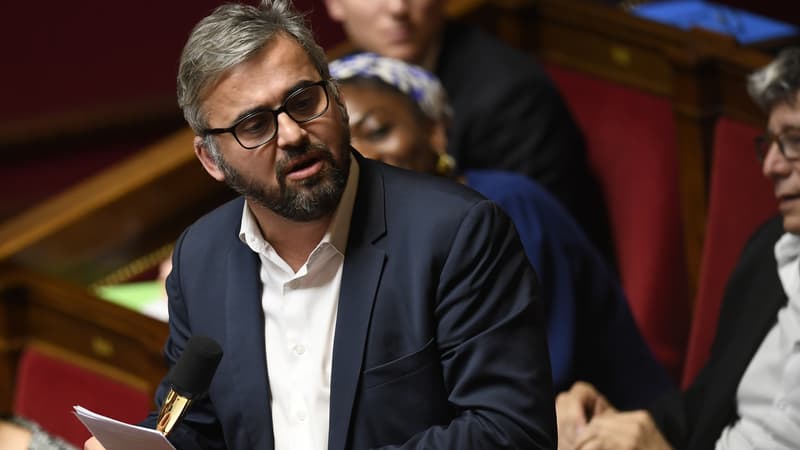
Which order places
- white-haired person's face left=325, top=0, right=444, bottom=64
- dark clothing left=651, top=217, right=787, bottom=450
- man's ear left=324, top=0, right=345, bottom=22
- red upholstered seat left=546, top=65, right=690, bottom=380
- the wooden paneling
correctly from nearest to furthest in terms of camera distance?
dark clothing left=651, top=217, right=787, bottom=450 → the wooden paneling → red upholstered seat left=546, top=65, right=690, bottom=380 → white-haired person's face left=325, top=0, right=444, bottom=64 → man's ear left=324, top=0, right=345, bottom=22

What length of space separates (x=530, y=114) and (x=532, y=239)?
424mm

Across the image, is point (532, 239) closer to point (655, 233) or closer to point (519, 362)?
point (655, 233)

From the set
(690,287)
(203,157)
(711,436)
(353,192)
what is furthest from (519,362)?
(690,287)

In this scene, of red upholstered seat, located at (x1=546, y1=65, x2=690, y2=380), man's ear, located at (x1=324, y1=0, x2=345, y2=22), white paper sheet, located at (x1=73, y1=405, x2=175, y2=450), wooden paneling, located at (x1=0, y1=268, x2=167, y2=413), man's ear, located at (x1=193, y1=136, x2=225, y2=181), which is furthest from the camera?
man's ear, located at (x1=324, y1=0, x2=345, y2=22)

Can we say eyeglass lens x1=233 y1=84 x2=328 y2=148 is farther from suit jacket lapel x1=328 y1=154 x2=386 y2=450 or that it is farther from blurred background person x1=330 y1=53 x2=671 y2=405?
blurred background person x1=330 y1=53 x2=671 y2=405

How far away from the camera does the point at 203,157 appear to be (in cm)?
119

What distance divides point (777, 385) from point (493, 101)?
82 centimetres

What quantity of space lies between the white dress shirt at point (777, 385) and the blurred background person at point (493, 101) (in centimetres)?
61

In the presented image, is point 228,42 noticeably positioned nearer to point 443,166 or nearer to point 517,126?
point 443,166

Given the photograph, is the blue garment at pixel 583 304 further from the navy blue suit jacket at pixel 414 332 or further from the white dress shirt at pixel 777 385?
the navy blue suit jacket at pixel 414 332

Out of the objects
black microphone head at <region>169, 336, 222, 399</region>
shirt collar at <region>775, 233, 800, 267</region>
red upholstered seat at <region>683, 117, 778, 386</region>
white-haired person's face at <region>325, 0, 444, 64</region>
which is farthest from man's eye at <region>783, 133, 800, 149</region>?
white-haired person's face at <region>325, 0, 444, 64</region>

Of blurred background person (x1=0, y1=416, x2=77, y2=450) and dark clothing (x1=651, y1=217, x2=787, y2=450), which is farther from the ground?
blurred background person (x1=0, y1=416, x2=77, y2=450)

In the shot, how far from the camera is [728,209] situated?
6.02 feet

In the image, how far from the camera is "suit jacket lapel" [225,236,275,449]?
3.93 ft
